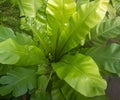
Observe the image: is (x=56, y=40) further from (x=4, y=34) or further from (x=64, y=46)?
(x=4, y=34)

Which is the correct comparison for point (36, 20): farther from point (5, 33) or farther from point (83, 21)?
point (83, 21)

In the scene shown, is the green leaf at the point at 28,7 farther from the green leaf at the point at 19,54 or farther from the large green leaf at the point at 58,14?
the green leaf at the point at 19,54

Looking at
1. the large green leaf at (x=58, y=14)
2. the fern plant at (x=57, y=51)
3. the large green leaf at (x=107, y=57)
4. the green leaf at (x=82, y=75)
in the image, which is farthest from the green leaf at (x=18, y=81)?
the large green leaf at (x=107, y=57)

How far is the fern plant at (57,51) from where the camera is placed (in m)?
1.51

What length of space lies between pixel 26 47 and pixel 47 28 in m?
0.24

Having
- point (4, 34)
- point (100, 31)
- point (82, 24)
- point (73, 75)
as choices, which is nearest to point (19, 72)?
point (4, 34)

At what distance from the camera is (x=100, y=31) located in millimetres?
1821

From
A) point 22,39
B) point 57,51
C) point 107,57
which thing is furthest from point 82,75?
point 22,39

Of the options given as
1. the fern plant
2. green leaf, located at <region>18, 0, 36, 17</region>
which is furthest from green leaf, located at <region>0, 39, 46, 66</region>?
green leaf, located at <region>18, 0, 36, 17</region>

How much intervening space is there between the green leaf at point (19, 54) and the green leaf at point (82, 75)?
0.14 metres

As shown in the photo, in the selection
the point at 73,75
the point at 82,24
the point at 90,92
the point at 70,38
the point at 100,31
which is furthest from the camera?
the point at 100,31

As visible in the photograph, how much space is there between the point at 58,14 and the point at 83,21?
0.19 m

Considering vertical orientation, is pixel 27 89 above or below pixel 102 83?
below

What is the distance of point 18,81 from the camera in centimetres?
162
